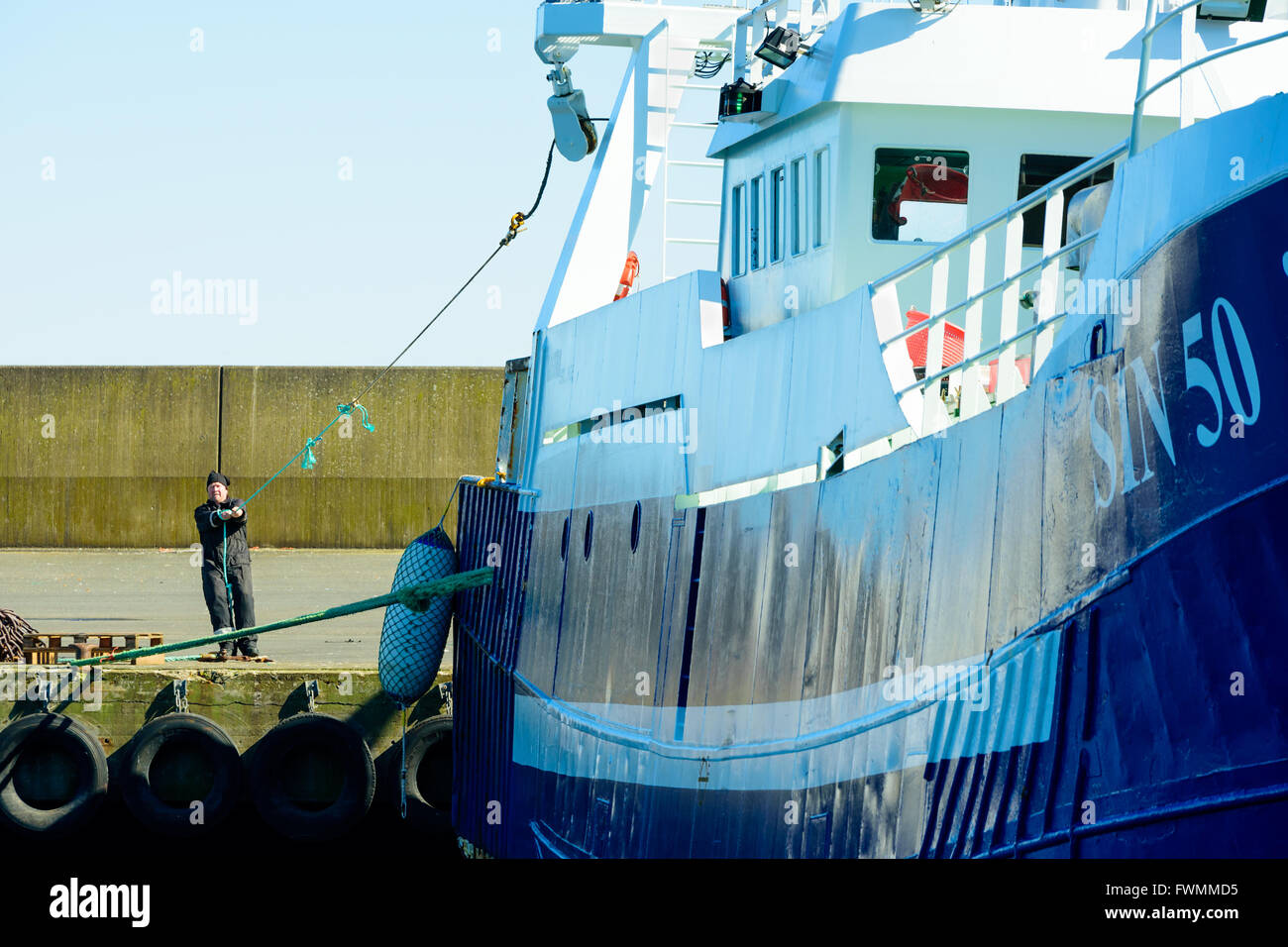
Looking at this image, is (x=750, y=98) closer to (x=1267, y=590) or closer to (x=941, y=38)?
(x=941, y=38)

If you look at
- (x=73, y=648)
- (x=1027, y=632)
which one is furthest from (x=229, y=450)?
(x=1027, y=632)

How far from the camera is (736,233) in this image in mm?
10281

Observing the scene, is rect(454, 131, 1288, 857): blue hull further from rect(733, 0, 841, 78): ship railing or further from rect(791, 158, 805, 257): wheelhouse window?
rect(733, 0, 841, 78): ship railing

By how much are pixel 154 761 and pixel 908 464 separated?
33.5 ft

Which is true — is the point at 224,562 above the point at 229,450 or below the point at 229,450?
below

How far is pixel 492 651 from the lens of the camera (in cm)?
1172

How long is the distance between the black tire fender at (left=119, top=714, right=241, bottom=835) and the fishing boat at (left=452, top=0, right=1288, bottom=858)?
2949mm

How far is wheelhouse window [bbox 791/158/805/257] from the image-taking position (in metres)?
9.27

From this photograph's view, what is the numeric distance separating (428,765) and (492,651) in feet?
11.4

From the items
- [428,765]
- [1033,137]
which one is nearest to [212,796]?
[428,765]

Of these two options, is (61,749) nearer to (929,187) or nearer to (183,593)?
(183,593)

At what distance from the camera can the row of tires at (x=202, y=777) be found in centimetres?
1447

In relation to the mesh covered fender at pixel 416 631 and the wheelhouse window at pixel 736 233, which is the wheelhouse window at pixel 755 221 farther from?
the mesh covered fender at pixel 416 631

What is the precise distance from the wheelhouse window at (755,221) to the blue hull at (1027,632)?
6.77 ft
